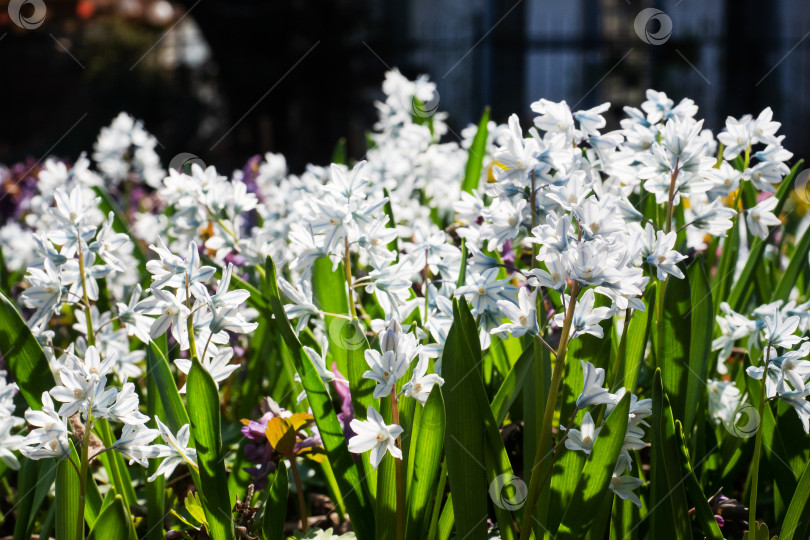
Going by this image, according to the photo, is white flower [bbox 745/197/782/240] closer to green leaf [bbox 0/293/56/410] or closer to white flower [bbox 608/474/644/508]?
white flower [bbox 608/474/644/508]

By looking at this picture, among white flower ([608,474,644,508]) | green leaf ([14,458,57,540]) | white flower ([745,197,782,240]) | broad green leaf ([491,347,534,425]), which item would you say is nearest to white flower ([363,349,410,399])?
broad green leaf ([491,347,534,425])

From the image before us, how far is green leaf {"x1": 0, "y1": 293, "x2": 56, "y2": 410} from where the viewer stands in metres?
1.07

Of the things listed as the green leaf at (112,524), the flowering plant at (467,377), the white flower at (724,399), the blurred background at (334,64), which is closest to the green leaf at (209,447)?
the flowering plant at (467,377)

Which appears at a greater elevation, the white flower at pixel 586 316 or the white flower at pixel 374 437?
the white flower at pixel 586 316

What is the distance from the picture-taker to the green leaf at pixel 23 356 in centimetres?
107

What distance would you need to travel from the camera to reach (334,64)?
10656 millimetres

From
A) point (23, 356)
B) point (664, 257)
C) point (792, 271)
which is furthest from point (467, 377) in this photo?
point (792, 271)

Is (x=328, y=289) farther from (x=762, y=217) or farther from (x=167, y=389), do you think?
(x=762, y=217)

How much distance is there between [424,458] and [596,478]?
217mm

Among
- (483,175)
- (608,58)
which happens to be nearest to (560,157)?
(483,175)

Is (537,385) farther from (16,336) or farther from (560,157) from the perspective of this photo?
(16,336)

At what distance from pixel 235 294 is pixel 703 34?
13828 millimetres

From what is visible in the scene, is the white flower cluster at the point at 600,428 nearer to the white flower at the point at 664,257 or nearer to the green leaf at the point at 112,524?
the white flower at the point at 664,257

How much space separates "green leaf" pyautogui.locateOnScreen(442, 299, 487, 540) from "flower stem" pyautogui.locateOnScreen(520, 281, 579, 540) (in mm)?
54
